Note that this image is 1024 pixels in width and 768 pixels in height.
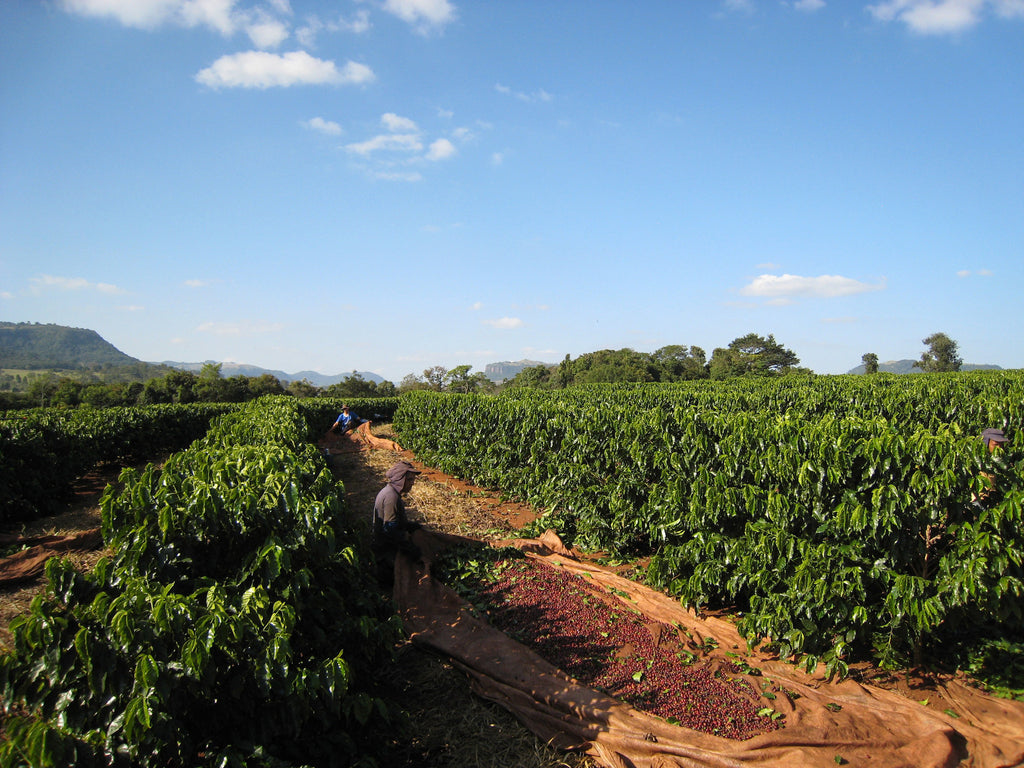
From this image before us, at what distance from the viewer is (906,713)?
393cm

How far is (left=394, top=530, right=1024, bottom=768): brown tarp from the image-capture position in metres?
3.62

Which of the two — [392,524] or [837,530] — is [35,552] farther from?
[837,530]

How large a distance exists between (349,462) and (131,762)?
45.8 feet

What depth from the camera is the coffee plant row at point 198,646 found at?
2.11 meters

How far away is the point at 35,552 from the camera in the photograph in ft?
22.3

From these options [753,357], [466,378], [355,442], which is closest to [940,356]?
[753,357]

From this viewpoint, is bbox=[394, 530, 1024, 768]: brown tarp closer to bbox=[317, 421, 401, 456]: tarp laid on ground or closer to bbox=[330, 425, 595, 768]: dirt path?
bbox=[330, 425, 595, 768]: dirt path

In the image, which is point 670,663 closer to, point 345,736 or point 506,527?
point 345,736

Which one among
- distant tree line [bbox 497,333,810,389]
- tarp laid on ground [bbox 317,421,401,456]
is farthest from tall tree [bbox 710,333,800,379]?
tarp laid on ground [bbox 317,421,401,456]

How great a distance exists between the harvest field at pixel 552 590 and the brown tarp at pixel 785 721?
0.15m

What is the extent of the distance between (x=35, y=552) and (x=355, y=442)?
490 inches

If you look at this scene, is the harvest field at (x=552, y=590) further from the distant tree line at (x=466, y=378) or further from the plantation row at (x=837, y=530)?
the distant tree line at (x=466, y=378)

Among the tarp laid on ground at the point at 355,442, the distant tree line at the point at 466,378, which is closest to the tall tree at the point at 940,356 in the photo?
the distant tree line at the point at 466,378

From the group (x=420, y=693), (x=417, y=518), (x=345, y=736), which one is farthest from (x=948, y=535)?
(x=417, y=518)
